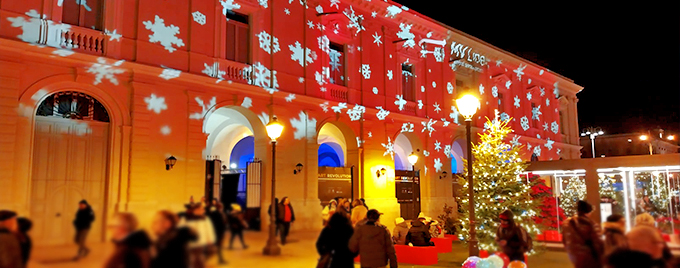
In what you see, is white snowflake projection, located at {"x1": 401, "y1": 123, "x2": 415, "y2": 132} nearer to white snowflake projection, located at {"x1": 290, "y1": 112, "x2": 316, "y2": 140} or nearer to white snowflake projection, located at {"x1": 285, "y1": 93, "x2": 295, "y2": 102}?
white snowflake projection, located at {"x1": 290, "y1": 112, "x2": 316, "y2": 140}

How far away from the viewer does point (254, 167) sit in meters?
6.29

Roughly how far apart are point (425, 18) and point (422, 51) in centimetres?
166

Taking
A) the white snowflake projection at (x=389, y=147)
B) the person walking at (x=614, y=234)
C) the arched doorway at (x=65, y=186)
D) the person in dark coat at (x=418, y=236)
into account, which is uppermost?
the white snowflake projection at (x=389, y=147)

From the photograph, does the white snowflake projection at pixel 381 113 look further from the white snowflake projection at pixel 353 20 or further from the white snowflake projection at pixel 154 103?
the white snowflake projection at pixel 154 103

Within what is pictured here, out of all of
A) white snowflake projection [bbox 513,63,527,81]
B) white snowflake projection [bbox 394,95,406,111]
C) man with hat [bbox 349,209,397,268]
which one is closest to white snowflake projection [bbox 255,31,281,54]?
white snowflake projection [bbox 394,95,406,111]

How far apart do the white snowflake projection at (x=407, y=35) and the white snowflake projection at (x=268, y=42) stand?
853 centimetres

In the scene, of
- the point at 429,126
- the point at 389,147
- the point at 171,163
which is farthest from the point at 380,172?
the point at 171,163

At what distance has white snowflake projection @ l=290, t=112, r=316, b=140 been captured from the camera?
19625 mm

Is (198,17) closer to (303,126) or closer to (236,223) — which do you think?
(303,126)

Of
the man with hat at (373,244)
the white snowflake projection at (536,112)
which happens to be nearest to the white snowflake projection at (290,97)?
the man with hat at (373,244)

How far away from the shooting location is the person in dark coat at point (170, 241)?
9.29ft

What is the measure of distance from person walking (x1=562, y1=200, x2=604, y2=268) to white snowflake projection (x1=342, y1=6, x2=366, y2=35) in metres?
17.2

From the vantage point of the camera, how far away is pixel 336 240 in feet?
23.2

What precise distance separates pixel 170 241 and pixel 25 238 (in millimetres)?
1234
